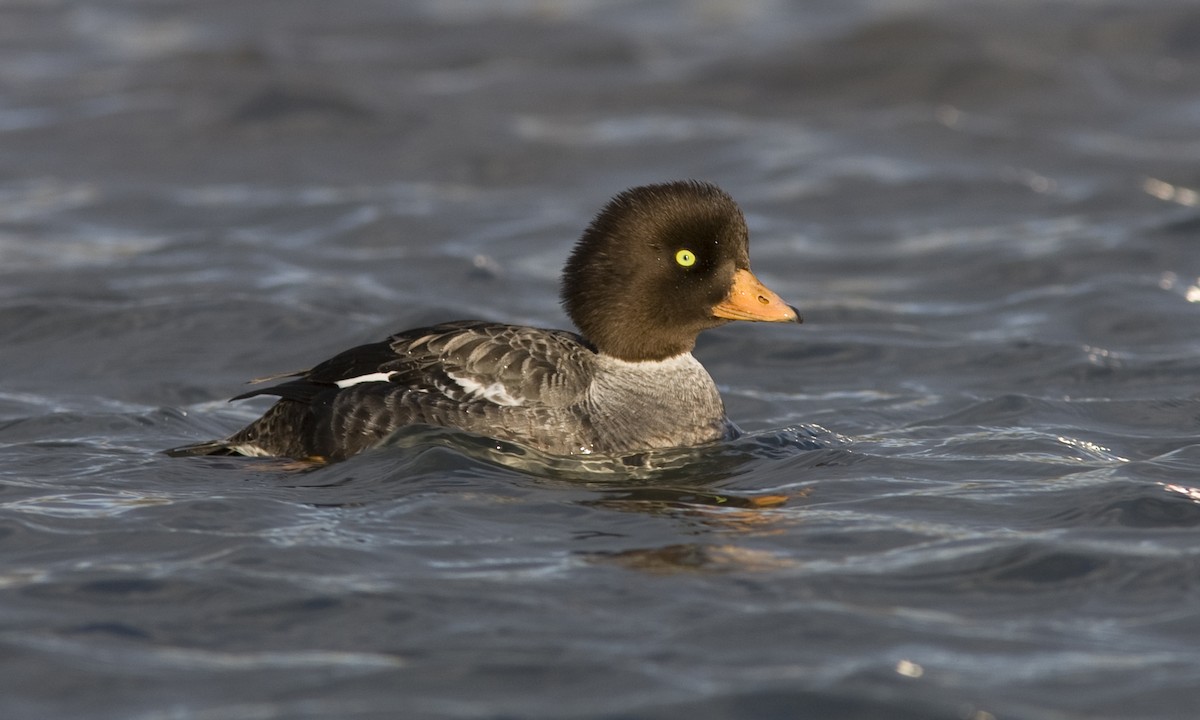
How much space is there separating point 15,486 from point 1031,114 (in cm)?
1238

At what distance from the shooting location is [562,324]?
12812 millimetres

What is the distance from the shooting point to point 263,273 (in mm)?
13609

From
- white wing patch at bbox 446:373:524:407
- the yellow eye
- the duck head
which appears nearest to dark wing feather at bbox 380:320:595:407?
white wing patch at bbox 446:373:524:407

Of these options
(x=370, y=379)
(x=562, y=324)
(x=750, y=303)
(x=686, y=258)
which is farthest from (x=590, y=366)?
(x=562, y=324)

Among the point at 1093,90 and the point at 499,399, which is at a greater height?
the point at 1093,90

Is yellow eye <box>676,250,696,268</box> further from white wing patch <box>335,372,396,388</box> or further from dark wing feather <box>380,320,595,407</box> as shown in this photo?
white wing patch <box>335,372,396,388</box>

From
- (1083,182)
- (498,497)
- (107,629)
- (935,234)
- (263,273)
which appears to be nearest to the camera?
(107,629)

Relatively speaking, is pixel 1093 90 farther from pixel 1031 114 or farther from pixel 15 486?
pixel 15 486

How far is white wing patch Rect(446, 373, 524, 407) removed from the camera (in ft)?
28.6

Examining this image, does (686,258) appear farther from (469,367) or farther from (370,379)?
(370,379)

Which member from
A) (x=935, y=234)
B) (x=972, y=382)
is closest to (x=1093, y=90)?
(x=935, y=234)

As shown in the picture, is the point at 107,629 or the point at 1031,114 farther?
the point at 1031,114

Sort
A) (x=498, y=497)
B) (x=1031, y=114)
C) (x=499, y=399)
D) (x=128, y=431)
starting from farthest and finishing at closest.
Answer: (x=1031, y=114) → (x=128, y=431) → (x=499, y=399) → (x=498, y=497)

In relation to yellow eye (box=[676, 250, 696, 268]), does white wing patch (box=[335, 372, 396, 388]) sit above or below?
below
